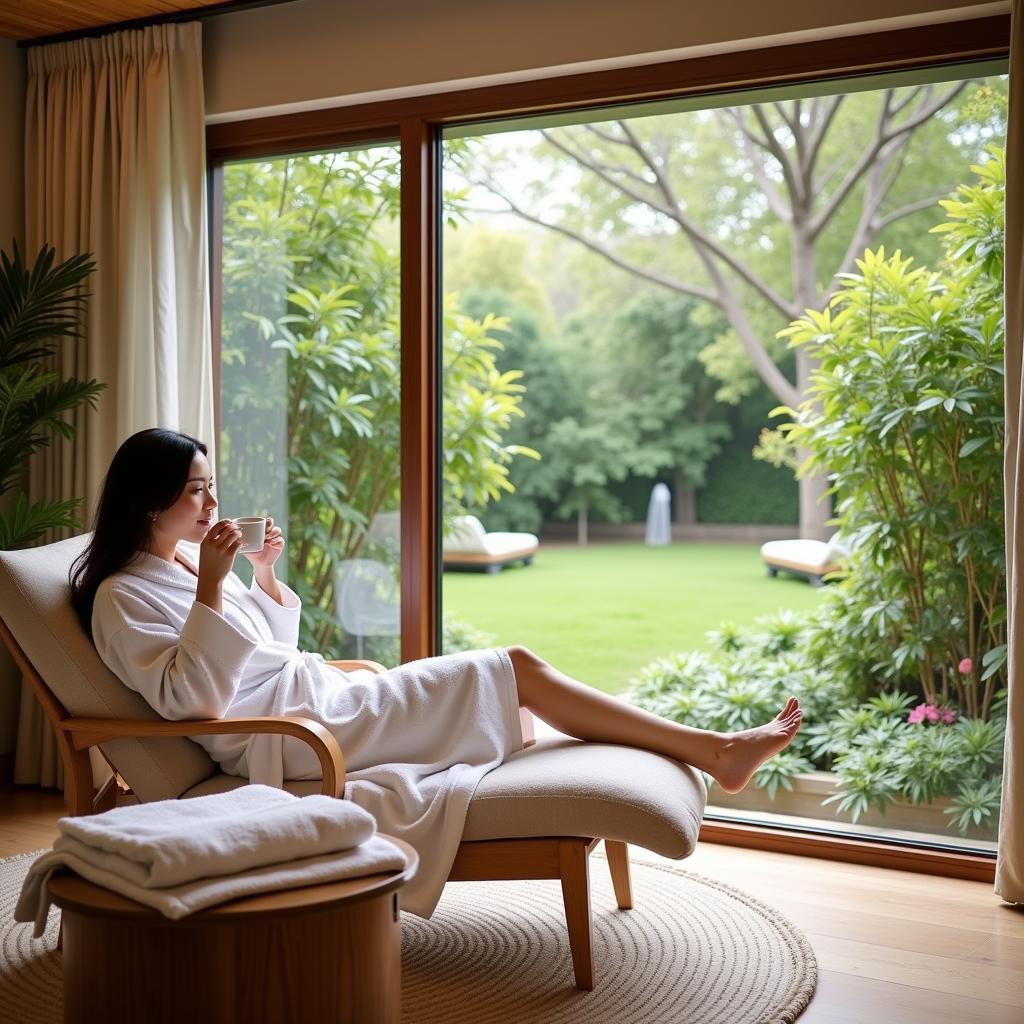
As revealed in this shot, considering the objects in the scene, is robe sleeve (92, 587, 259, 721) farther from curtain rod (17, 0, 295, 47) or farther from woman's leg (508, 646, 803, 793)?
curtain rod (17, 0, 295, 47)

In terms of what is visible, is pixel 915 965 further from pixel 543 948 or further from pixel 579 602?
pixel 579 602

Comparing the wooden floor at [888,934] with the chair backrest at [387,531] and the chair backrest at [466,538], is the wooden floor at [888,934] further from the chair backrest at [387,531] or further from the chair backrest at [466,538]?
the chair backrest at [466,538]

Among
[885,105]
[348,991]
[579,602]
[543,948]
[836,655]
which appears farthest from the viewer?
[579,602]

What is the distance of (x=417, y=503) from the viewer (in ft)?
12.3

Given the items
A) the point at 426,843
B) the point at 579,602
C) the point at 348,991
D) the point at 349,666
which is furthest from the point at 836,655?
the point at 579,602

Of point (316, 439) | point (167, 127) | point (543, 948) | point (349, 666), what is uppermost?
point (167, 127)

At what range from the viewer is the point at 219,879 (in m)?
1.70

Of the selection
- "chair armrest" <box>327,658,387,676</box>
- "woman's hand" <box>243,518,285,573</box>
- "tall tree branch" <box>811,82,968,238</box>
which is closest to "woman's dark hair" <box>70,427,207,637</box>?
"woman's hand" <box>243,518,285,573</box>

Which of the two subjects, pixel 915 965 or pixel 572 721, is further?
pixel 572 721

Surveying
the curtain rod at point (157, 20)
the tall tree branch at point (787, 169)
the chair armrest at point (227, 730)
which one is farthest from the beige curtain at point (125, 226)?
the tall tree branch at point (787, 169)

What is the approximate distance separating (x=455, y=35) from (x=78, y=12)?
50.0 inches

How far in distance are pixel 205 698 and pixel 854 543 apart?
2216 millimetres

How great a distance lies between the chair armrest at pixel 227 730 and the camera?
2438mm

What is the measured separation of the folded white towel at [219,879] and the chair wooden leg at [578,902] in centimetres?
60
